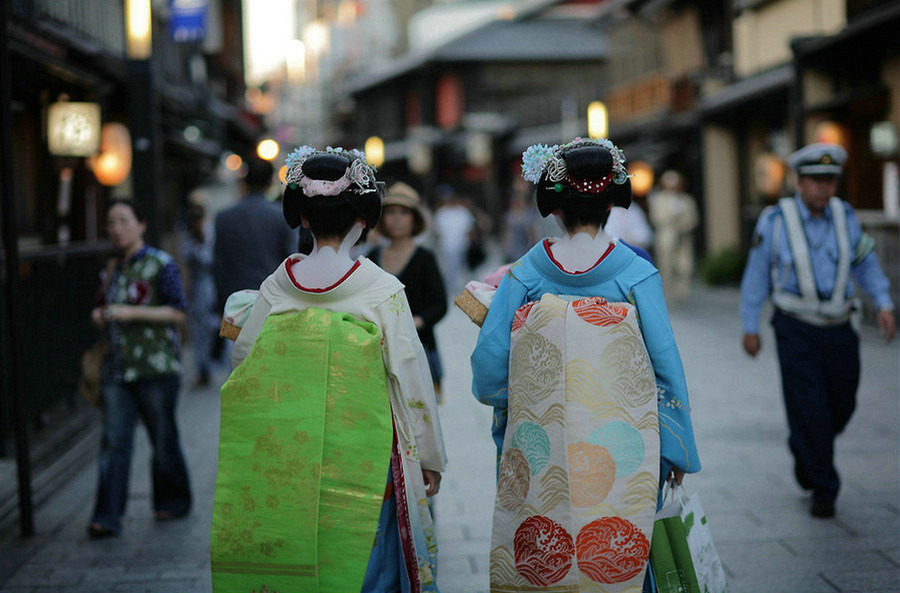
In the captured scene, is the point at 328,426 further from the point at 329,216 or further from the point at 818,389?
the point at 818,389

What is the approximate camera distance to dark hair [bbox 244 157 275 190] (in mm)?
6715

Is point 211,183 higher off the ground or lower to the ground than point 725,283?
higher

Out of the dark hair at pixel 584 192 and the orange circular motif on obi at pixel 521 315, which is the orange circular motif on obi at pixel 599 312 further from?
the dark hair at pixel 584 192

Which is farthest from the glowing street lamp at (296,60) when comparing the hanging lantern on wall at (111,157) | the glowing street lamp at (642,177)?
the hanging lantern on wall at (111,157)

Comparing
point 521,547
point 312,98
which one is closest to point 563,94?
point 521,547

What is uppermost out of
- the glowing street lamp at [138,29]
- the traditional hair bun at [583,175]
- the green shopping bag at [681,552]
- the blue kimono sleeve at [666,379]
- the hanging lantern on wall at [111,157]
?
the glowing street lamp at [138,29]

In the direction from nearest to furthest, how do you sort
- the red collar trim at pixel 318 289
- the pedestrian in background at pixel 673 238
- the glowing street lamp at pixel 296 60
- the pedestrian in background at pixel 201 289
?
the red collar trim at pixel 318 289, the pedestrian in background at pixel 201 289, the pedestrian in background at pixel 673 238, the glowing street lamp at pixel 296 60

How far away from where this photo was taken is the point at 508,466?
11.2 ft

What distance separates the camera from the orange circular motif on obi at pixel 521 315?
3.44 metres

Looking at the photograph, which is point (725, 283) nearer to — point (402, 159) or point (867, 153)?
point (867, 153)

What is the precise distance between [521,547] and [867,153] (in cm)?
1353

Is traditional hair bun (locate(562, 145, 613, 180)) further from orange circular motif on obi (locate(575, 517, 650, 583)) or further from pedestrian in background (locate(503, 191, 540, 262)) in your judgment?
pedestrian in background (locate(503, 191, 540, 262))

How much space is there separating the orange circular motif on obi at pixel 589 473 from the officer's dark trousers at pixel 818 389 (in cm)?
271

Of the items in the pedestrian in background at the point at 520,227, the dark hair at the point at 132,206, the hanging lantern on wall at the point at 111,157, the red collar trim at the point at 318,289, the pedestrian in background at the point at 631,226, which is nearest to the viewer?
the red collar trim at the point at 318,289
